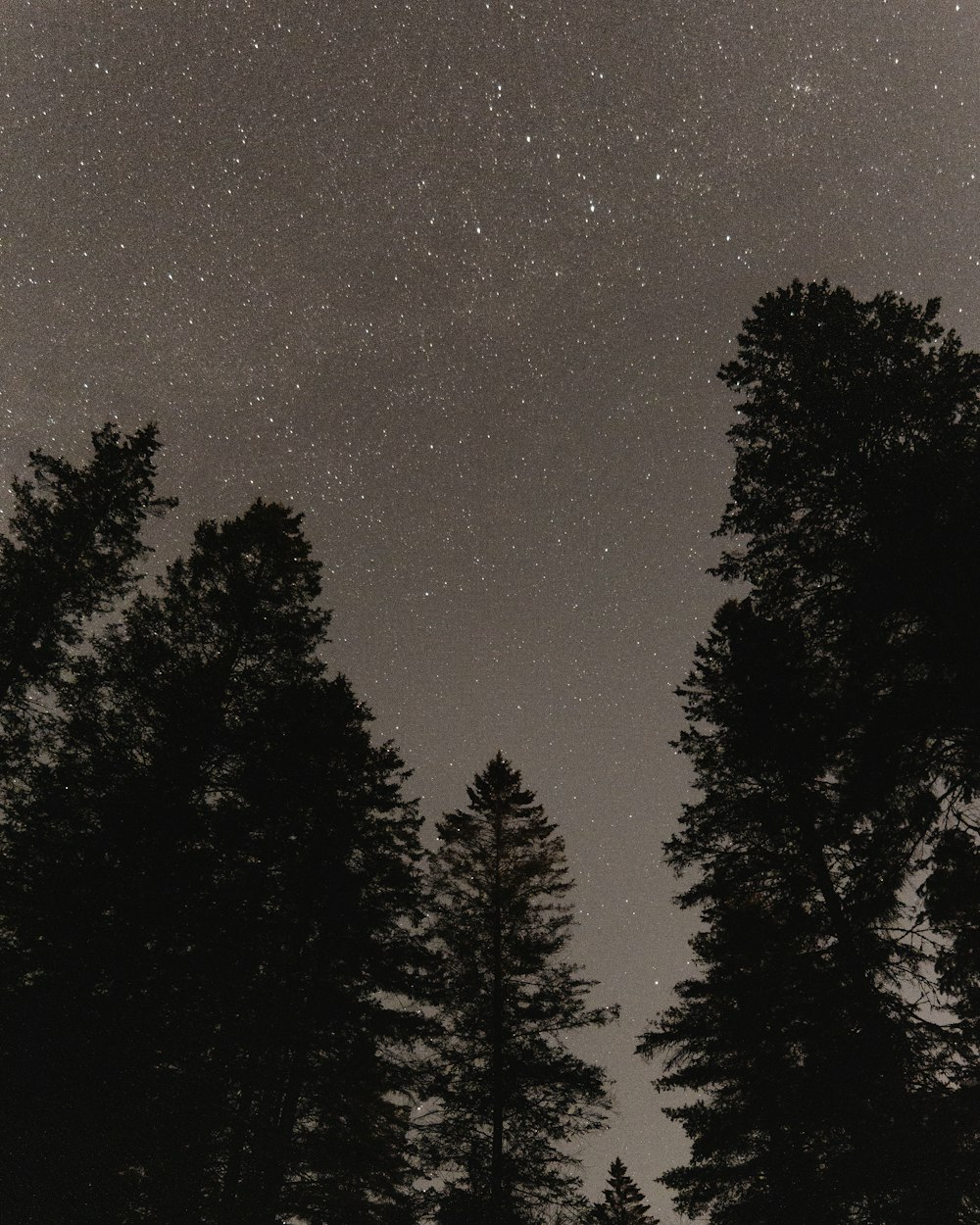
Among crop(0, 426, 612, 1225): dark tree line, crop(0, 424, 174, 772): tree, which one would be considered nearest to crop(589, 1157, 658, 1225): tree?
crop(0, 426, 612, 1225): dark tree line

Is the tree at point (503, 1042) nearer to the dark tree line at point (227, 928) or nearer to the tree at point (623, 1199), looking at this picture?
the dark tree line at point (227, 928)

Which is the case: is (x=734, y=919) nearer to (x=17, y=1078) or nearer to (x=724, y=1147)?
(x=724, y=1147)

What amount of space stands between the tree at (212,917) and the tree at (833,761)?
626 centimetres

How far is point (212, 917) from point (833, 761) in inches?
401

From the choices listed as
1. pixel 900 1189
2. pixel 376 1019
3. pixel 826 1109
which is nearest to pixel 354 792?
pixel 376 1019

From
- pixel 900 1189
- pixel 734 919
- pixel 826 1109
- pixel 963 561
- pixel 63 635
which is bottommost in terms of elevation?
pixel 900 1189

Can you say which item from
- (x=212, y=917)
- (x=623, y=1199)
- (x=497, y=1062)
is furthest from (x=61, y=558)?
(x=623, y=1199)

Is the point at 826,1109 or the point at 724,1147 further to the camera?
the point at 724,1147

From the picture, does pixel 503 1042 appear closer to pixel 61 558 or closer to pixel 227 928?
pixel 227 928

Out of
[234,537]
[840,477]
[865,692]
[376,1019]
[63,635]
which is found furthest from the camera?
[234,537]

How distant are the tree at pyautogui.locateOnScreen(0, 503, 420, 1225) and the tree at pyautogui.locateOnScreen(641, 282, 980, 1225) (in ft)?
20.5

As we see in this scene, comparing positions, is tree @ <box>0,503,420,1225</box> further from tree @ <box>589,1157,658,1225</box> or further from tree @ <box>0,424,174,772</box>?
tree @ <box>589,1157,658,1225</box>

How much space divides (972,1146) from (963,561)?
6056 millimetres

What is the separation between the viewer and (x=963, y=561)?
7445 mm
